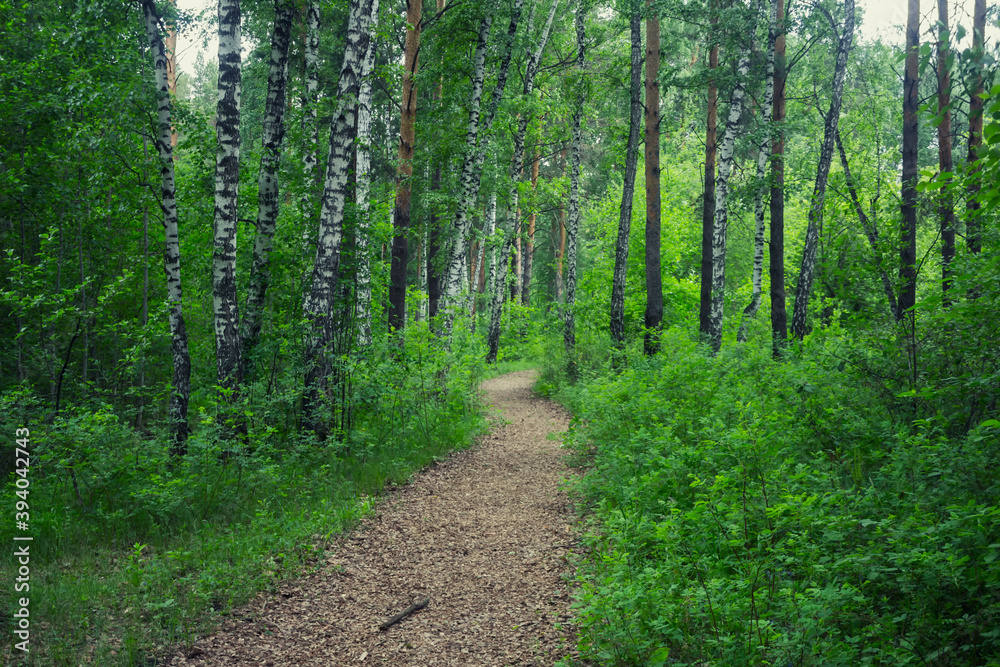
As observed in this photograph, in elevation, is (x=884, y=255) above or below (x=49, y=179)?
below

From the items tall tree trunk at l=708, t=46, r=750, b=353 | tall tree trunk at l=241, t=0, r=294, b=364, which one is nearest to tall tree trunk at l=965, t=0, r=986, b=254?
tall tree trunk at l=708, t=46, r=750, b=353

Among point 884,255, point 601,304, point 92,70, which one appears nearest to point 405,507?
point 884,255

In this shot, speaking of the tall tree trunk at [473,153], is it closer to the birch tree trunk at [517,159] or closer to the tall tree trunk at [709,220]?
the birch tree trunk at [517,159]

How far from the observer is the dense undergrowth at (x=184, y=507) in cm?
435

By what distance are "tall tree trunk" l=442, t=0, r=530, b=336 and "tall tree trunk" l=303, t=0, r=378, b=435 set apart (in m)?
4.69

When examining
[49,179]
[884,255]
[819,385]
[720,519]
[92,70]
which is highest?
[92,70]

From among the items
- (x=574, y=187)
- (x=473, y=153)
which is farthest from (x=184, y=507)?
(x=574, y=187)

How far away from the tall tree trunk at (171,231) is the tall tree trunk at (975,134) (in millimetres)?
8417

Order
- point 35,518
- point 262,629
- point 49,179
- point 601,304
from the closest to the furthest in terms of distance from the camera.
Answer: point 262,629, point 35,518, point 49,179, point 601,304

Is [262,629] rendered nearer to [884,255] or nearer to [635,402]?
[635,402]

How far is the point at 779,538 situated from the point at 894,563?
1174 mm

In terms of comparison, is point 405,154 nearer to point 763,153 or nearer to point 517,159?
point 517,159

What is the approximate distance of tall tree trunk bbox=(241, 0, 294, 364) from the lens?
9000 millimetres

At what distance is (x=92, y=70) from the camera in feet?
26.8
